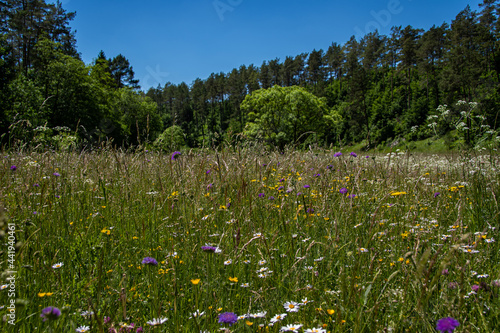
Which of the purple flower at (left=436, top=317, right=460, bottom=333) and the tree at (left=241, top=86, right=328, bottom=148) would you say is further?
the tree at (left=241, top=86, right=328, bottom=148)

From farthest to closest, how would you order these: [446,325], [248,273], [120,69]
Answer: [120,69], [248,273], [446,325]

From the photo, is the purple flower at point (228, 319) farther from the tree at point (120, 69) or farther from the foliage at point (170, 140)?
the tree at point (120, 69)

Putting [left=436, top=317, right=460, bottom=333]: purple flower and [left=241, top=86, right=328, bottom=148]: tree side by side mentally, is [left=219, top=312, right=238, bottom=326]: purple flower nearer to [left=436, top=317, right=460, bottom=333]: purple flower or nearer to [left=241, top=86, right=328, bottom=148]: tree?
[left=436, top=317, right=460, bottom=333]: purple flower

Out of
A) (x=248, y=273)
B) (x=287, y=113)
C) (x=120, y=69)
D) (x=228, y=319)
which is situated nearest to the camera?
(x=228, y=319)

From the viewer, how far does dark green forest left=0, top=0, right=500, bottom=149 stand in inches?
270

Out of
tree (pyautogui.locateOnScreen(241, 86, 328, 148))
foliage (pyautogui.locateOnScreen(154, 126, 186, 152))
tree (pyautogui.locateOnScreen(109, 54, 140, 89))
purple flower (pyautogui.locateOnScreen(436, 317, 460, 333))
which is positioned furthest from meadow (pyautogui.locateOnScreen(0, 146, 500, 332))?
tree (pyautogui.locateOnScreen(109, 54, 140, 89))

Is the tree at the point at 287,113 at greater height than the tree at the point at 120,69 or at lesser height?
lesser

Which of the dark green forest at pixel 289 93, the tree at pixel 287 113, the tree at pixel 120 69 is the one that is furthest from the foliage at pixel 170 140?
the tree at pixel 120 69

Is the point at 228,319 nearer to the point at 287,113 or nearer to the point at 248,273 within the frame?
the point at 248,273

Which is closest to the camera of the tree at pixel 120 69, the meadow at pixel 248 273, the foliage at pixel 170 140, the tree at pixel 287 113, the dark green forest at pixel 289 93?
the meadow at pixel 248 273

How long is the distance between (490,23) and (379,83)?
23.3 m

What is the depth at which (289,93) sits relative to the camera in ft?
128

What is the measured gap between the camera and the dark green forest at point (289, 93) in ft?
22.5

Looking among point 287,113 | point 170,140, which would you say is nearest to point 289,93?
point 287,113
